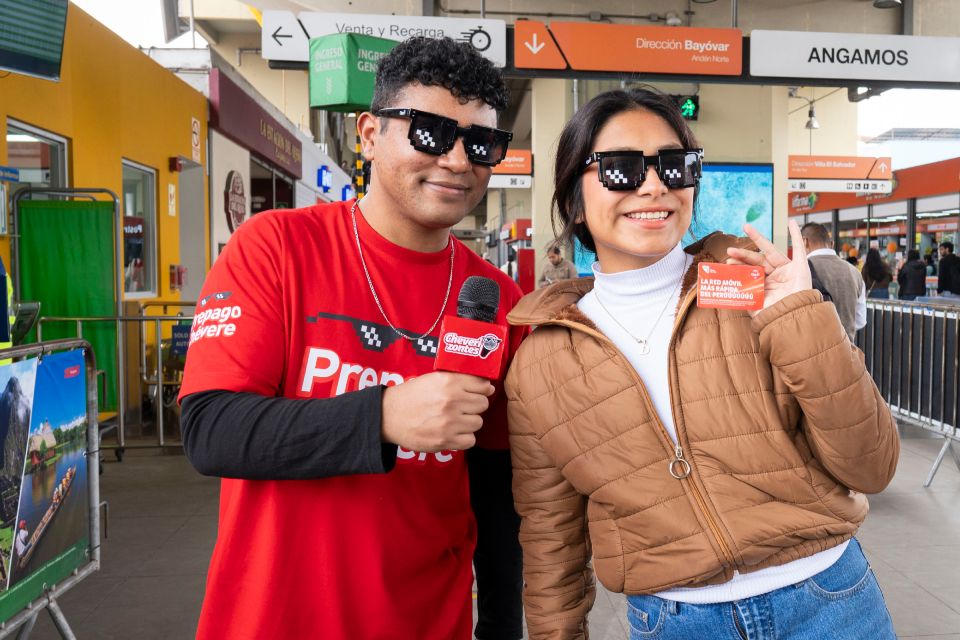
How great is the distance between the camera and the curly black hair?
157 centimetres

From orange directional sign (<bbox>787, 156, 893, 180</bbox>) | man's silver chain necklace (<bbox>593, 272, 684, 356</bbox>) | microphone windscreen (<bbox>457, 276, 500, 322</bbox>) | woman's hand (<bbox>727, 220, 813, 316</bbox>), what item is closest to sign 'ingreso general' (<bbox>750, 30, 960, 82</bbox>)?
man's silver chain necklace (<bbox>593, 272, 684, 356</bbox>)

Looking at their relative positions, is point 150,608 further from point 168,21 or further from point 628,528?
point 168,21

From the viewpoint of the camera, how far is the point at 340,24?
23.5ft

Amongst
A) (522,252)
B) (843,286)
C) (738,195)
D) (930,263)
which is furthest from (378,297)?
(930,263)

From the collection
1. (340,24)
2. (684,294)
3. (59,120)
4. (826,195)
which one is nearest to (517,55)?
(340,24)

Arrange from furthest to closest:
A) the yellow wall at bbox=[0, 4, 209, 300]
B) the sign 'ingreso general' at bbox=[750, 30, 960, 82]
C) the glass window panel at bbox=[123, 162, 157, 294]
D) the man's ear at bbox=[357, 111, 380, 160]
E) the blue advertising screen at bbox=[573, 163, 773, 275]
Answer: the blue advertising screen at bbox=[573, 163, 773, 275] < the glass window panel at bbox=[123, 162, 157, 294] < the sign 'ingreso general' at bbox=[750, 30, 960, 82] < the yellow wall at bbox=[0, 4, 209, 300] < the man's ear at bbox=[357, 111, 380, 160]

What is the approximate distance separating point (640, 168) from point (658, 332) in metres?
0.35

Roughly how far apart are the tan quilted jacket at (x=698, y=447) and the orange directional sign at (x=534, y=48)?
240 inches

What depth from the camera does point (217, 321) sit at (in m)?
1.40

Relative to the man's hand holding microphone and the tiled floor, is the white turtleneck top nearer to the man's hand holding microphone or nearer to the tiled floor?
the man's hand holding microphone

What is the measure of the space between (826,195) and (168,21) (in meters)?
23.8

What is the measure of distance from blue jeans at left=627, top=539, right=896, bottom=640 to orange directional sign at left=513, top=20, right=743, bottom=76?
651 centimetres

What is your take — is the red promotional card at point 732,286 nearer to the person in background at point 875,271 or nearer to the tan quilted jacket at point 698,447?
the tan quilted jacket at point 698,447

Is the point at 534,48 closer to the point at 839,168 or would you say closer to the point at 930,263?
the point at 839,168
